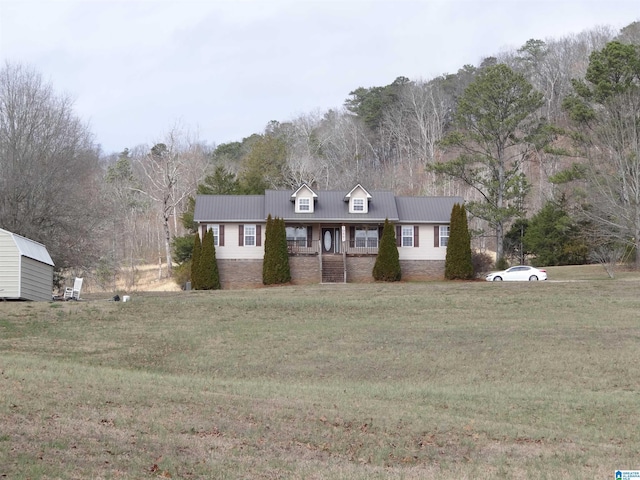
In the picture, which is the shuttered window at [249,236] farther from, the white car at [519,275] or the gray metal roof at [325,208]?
the white car at [519,275]

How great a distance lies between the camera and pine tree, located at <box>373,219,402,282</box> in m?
47.1

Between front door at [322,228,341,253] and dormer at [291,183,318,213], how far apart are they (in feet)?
5.58

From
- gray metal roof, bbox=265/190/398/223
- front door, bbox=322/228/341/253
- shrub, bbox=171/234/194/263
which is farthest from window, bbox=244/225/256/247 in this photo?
shrub, bbox=171/234/194/263

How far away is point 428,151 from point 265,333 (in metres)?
62.2

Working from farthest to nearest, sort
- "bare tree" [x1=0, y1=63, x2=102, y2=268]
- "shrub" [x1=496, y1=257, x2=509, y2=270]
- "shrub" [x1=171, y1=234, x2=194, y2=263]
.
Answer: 1. "shrub" [x1=171, y1=234, x2=194, y2=263]
2. "shrub" [x1=496, y1=257, x2=509, y2=270]
3. "bare tree" [x1=0, y1=63, x2=102, y2=268]

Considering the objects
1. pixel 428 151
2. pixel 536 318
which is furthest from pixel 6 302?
pixel 428 151

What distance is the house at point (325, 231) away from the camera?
157 ft

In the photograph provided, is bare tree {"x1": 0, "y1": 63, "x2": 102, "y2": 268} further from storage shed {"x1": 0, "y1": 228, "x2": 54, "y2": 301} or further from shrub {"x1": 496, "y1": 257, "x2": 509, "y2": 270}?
shrub {"x1": 496, "y1": 257, "x2": 509, "y2": 270}

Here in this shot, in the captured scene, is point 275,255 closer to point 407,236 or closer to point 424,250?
point 407,236

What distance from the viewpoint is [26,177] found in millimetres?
43000

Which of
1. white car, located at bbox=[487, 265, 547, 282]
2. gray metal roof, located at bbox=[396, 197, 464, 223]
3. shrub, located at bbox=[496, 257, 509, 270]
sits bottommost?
white car, located at bbox=[487, 265, 547, 282]

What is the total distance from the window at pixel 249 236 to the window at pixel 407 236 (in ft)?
28.1

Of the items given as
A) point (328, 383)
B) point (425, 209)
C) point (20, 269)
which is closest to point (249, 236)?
point (425, 209)

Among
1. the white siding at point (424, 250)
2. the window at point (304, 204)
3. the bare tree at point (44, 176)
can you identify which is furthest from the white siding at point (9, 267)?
the white siding at point (424, 250)
